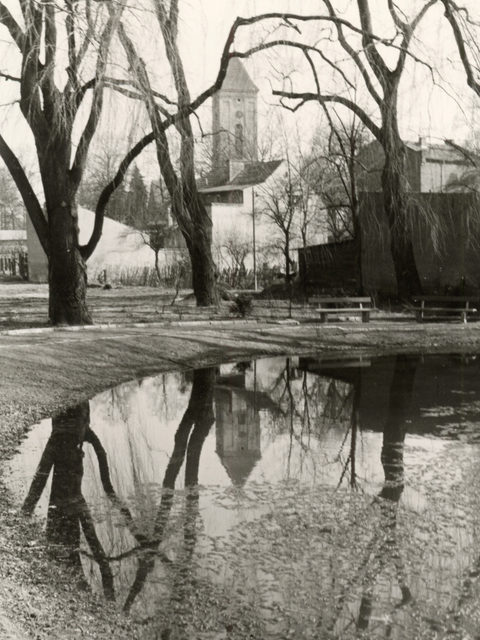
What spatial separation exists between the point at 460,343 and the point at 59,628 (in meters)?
16.5

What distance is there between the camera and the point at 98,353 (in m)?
16.0

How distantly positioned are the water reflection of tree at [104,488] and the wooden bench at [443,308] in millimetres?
10804

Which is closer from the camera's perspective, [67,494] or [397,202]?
[67,494]

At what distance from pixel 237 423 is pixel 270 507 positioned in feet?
13.3

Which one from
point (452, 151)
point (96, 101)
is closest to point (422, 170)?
point (452, 151)

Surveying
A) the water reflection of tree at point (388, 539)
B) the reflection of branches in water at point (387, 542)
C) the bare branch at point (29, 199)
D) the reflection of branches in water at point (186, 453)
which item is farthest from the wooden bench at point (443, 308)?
the reflection of branches in water at point (387, 542)

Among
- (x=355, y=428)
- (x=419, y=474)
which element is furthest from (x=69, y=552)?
(x=355, y=428)

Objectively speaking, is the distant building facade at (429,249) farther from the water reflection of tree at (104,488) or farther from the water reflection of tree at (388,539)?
the water reflection of tree at (104,488)

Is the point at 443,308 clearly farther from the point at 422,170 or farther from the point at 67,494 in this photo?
the point at 422,170

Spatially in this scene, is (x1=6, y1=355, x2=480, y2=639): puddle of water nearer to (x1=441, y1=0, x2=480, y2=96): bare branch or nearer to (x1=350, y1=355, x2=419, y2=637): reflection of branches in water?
(x1=350, y1=355, x2=419, y2=637): reflection of branches in water

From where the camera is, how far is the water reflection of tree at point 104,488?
646 centimetres

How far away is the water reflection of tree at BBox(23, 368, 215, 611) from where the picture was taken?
646 cm

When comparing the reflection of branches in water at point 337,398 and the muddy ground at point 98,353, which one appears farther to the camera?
the reflection of branches in water at point 337,398

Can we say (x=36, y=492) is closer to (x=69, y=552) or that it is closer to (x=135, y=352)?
(x=69, y=552)
